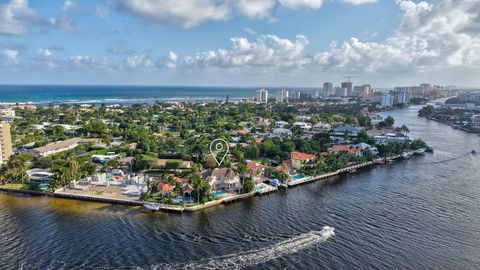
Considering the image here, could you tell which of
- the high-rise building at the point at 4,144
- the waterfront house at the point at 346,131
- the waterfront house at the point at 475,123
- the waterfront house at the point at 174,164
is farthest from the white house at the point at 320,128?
the high-rise building at the point at 4,144

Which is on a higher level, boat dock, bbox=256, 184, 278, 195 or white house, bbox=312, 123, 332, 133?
white house, bbox=312, 123, 332, 133

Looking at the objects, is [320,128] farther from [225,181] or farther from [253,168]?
[225,181]

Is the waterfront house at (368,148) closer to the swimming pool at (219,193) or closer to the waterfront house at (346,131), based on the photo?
the waterfront house at (346,131)

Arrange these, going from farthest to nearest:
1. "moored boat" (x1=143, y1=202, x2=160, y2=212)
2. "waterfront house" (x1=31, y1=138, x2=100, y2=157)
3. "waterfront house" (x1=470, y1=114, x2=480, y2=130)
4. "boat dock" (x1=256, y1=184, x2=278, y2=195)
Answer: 1. "waterfront house" (x1=470, y1=114, x2=480, y2=130)
2. "waterfront house" (x1=31, y1=138, x2=100, y2=157)
3. "boat dock" (x1=256, y1=184, x2=278, y2=195)
4. "moored boat" (x1=143, y1=202, x2=160, y2=212)

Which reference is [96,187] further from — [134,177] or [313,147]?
[313,147]

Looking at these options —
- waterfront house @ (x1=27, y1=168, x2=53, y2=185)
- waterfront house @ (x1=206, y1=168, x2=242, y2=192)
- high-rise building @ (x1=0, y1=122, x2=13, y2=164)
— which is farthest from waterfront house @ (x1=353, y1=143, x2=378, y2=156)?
high-rise building @ (x1=0, y1=122, x2=13, y2=164)

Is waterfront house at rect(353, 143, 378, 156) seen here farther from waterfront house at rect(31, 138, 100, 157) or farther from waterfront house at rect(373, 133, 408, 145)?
waterfront house at rect(31, 138, 100, 157)

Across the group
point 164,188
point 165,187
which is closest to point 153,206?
point 164,188

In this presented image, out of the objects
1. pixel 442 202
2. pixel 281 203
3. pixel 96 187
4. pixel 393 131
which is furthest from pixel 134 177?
pixel 393 131
